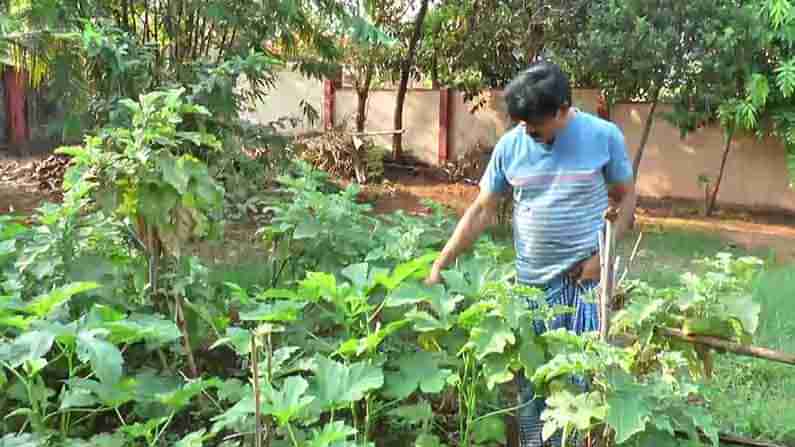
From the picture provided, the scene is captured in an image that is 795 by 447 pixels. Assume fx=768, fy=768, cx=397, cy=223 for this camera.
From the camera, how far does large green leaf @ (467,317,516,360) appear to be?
232cm

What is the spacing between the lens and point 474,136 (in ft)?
46.8

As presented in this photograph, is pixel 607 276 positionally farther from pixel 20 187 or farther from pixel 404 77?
pixel 20 187

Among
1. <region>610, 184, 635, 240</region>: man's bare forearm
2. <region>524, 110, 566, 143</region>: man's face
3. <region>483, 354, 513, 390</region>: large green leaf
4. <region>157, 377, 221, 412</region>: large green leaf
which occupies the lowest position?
<region>157, 377, 221, 412</region>: large green leaf

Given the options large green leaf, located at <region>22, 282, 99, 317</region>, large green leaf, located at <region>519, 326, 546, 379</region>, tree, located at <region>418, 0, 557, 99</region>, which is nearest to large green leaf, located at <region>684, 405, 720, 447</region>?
large green leaf, located at <region>519, 326, 546, 379</region>

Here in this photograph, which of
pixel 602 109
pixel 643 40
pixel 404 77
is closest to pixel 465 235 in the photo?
pixel 643 40

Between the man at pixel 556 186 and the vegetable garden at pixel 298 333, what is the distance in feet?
0.67

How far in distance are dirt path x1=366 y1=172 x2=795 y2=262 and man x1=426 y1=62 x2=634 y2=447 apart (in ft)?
20.8

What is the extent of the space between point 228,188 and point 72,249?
3268 millimetres

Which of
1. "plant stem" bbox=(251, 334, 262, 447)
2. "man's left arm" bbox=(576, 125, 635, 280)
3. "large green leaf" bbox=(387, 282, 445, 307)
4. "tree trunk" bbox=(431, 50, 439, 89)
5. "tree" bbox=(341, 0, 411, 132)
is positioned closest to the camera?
"plant stem" bbox=(251, 334, 262, 447)

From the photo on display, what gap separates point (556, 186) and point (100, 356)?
1.60 meters

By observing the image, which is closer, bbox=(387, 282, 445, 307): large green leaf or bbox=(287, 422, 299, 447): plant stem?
bbox=(287, 422, 299, 447): plant stem

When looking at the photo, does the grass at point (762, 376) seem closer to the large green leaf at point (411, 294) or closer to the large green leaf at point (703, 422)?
the large green leaf at point (703, 422)

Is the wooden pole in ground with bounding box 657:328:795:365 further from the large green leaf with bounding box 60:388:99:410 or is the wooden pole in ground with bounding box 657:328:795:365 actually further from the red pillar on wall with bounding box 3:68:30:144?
the red pillar on wall with bounding box 3:68:30:144

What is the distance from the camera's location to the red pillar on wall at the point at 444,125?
1440 centimetres
